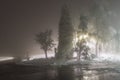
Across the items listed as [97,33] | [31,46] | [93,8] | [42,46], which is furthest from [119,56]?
[31,46]

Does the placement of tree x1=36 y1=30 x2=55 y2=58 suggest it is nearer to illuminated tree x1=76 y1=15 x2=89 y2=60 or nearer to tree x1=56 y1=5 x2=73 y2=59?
tree x1=56 y1=5 x2=73 y2=59

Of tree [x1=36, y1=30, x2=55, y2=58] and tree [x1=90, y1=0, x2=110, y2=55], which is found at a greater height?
tree [x1=90, y1=0, x2=110, y2=55]

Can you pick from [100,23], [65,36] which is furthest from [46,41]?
[100,23]

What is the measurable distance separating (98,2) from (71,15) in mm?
11617

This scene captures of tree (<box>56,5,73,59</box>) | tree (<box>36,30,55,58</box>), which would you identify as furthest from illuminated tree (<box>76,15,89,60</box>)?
tree (<box>36,30,55,58</box>)

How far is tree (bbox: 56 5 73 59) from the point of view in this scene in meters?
97.8

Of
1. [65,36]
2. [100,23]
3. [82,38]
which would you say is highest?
[100,23]

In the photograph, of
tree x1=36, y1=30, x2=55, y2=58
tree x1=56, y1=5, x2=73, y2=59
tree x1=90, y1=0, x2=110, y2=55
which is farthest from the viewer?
tree x1=36, y1=30, x2=55, y2=58

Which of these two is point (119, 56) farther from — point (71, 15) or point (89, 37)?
point (71, 15)

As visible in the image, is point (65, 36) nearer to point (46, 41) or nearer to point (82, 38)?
point (82, 38)

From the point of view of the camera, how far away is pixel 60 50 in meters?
97.7

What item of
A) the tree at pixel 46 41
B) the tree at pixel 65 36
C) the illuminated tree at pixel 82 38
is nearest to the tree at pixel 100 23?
the illuminated tree at pixel 82 38

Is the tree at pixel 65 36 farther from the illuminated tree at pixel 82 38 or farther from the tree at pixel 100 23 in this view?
the tree at pixel 100 23

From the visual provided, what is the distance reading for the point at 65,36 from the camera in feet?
325
